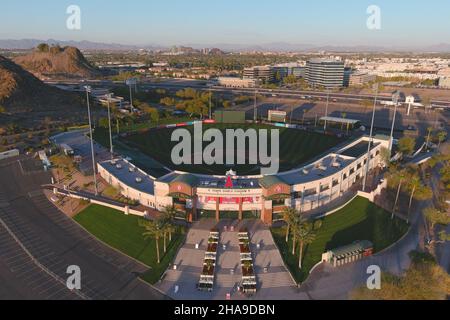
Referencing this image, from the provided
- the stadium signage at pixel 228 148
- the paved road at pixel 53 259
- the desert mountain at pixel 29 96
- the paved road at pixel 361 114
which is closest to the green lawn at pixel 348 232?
the paved road at pixel 53 259

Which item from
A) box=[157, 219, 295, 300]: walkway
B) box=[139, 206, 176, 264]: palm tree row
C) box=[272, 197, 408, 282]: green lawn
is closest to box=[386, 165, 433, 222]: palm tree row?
box=[272, 197, 408, 282]: green lawn

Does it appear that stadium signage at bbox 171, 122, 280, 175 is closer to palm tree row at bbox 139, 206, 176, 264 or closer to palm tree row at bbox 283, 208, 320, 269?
palm tree row at bbox 283, 208, 320, 269

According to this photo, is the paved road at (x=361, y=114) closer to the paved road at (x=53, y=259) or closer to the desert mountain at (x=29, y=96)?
the desert mountain at (x=29, y=96)

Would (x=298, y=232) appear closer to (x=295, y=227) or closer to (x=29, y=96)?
(x=295, y=227)

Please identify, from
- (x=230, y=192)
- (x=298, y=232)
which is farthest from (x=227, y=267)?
(x=230, y=192)
